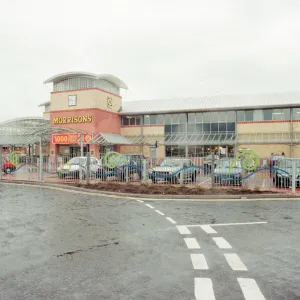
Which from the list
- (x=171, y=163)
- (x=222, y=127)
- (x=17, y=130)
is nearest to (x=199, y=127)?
(x=222, y=127)

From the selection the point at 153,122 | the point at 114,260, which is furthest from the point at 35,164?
the point at 153,122

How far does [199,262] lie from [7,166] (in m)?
21.8

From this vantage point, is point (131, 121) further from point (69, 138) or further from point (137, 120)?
point (69, 138)

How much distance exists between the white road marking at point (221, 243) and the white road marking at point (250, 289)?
5.40ft

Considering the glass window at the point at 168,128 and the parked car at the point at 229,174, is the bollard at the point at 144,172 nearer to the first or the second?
the parked car at the point at 229,174

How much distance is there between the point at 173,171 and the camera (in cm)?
1792

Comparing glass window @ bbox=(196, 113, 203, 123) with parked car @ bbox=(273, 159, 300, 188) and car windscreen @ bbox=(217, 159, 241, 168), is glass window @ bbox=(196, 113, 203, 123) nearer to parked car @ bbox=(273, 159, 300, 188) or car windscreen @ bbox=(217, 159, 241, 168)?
car windscreen @ bbox=(217, 159, 241, 168)

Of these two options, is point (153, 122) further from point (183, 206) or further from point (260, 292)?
point (260, 292)

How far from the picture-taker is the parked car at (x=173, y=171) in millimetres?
17719

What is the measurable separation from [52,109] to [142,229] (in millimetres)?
Answer: 34564

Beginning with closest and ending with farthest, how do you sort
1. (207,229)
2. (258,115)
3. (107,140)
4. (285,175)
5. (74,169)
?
1. (207,229)
2. (285,175)
3. (74,169)
4. (107,140)
5. (258,115)

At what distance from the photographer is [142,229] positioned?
25.4 feet

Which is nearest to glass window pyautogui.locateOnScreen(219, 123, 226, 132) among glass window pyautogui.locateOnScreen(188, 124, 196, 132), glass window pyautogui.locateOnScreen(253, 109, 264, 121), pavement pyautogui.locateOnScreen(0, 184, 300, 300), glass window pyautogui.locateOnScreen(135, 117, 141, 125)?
glass window pyautogui.locateOnScreen(188, 124, 196, 132)

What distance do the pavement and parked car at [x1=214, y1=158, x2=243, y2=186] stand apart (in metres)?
5.86
